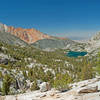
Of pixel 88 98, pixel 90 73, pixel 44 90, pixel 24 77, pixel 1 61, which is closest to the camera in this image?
pixel 88 98

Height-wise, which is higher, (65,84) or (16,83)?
(65,84)

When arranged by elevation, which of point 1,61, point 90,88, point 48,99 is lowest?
point 48,99

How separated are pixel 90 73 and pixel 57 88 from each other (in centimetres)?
5266

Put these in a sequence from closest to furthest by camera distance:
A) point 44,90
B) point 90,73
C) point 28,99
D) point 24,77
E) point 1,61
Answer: point 28,99, point 44,90, point 90,73, point 24,77, point 1,61

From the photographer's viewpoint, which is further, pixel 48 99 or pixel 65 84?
pixel 65 84

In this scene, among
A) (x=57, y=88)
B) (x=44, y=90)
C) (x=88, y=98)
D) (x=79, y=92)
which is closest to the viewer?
(x=88, y=98)

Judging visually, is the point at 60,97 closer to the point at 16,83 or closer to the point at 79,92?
the point at 79,92

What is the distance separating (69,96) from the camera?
105 feet

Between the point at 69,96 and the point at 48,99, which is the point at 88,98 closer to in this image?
the point at 69,96

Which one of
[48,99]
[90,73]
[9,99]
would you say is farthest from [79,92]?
[90,73]

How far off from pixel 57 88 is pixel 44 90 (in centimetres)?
620

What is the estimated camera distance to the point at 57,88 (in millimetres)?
39125

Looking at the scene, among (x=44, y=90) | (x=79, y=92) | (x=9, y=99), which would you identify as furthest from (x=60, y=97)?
(x=9, y=99)

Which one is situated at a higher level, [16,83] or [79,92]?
[79,92]
